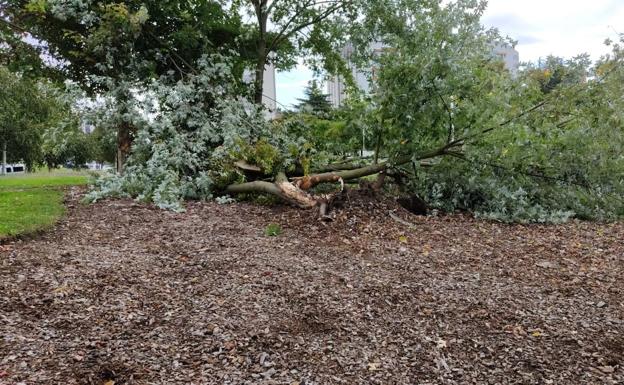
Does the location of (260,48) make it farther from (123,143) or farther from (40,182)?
(40,182)

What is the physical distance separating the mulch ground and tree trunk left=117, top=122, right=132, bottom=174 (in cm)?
256

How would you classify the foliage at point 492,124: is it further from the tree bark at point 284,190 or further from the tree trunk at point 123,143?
the tree trunk at point 123,143

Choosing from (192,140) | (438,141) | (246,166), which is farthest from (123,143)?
(438,141)

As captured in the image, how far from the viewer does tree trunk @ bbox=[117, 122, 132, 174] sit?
646 centimetres

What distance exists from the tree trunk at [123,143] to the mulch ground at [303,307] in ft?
8.39

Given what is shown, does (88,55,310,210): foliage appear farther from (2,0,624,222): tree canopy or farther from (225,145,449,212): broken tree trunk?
(225,145,449,212): broken tree trunk

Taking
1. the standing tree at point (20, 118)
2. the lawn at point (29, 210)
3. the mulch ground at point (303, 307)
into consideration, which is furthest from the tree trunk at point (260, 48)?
the standing tree at point (20, 118)

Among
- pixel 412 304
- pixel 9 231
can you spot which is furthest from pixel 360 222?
pixel 9 231

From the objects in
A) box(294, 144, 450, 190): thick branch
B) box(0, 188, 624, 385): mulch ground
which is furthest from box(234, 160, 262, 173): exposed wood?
box(0, 188, 624, 385): mulch ground

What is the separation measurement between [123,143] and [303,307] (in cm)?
490

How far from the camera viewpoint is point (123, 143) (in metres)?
6.53

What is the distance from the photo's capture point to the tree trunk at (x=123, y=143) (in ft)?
21.2

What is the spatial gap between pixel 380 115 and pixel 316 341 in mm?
3172

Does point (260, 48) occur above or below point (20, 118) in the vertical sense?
below
